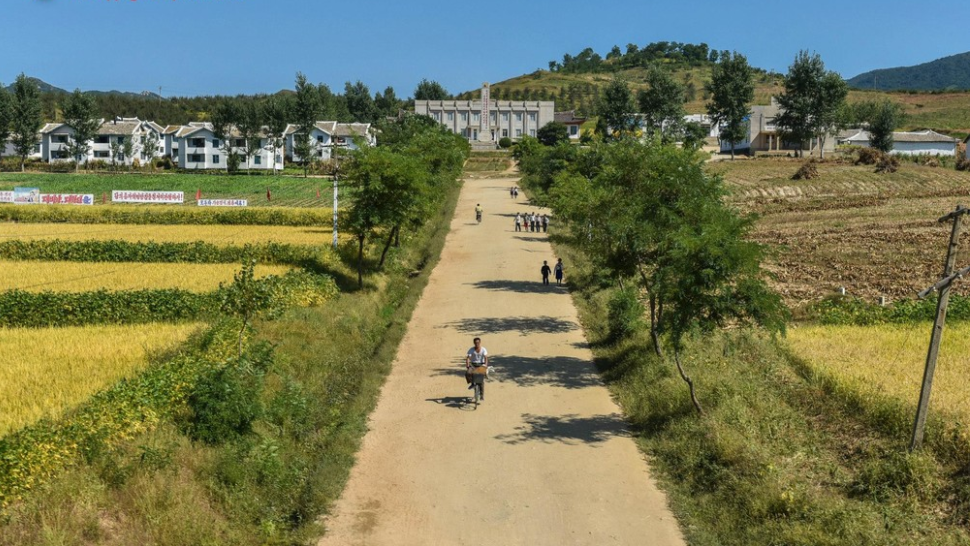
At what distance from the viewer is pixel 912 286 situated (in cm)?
3047

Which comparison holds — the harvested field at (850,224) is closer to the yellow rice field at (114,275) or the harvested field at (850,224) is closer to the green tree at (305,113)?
the yellow rice field at (114,275)

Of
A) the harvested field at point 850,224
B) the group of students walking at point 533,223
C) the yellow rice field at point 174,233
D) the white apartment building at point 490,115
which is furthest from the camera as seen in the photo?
the white apartment building at point 490,115

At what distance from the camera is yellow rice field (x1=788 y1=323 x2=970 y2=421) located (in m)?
16.4

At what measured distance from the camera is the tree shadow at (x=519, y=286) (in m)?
35.1

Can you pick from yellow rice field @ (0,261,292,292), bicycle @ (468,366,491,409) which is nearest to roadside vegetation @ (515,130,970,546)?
bicycle @ (468,366,491,409)

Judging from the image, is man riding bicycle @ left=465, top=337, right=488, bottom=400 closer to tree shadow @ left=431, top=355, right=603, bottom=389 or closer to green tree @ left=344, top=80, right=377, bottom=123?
tree shadow @ left=431, top=355, right=603, bottom=389

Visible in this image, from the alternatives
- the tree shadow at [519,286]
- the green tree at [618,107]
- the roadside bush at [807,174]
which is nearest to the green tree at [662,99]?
the green tree at [618,107]

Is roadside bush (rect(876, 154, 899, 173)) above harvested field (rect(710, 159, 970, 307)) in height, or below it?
above

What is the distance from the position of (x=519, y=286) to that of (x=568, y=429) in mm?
18125

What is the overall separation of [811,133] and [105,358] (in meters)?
80.6

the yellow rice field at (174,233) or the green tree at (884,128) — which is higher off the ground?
the green tree at (884,128)

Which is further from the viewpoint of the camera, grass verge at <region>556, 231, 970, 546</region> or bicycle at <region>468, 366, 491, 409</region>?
bicycle at <region>468, 366, 491, 409</region>

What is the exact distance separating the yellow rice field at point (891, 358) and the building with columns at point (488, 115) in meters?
126

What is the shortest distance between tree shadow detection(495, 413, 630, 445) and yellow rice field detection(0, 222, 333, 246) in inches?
992
